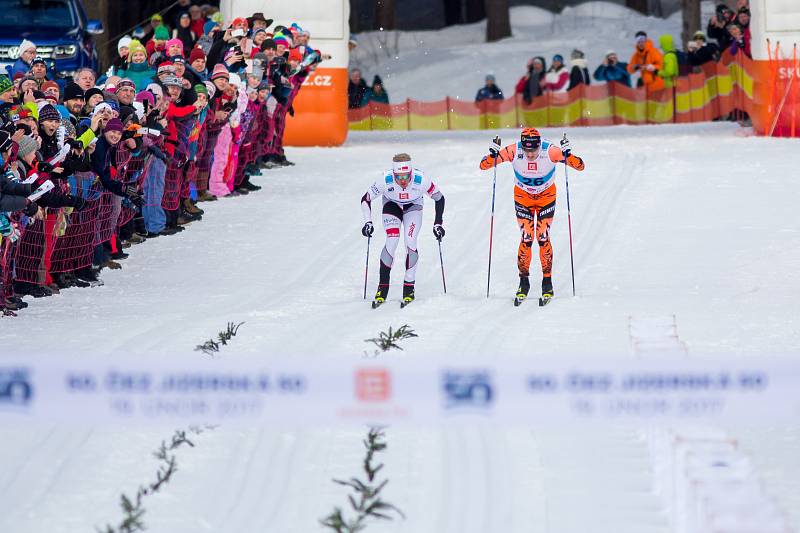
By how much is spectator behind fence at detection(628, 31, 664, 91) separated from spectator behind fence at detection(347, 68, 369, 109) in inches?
216

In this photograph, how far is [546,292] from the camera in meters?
15.1

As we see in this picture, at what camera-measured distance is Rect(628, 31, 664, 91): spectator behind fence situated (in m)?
30.8

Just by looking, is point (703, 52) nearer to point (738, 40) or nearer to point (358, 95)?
point (738, 40)

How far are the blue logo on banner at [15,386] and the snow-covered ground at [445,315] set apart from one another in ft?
3.53

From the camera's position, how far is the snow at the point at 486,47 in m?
40.4

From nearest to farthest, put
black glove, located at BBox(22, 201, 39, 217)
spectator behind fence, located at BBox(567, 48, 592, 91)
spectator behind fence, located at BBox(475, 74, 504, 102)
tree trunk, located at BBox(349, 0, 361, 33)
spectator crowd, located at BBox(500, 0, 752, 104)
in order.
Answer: black glove, located at BBox(22, 201, 39, 217) < spectator crowd, located at BBox(500, 0, 752, 104) < spectator behind fence, located at BBox(567, 48, 592, 91) < spectator behind fence, located at BBox(475, 74, 504, 102) < tree trunk, located at BBox(349, 0, 361, 33)

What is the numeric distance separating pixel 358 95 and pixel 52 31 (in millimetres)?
10573

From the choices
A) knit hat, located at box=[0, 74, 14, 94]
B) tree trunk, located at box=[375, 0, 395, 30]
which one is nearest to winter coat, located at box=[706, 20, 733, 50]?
tree trunk, located at box=[375, 0, 395, 30]

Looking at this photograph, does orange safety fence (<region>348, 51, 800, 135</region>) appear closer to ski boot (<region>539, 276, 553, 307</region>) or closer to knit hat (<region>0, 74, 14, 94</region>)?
ski boot (<region>539, 276, 553, 307</region>)

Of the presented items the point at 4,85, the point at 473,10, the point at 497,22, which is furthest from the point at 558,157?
the point at 473,10

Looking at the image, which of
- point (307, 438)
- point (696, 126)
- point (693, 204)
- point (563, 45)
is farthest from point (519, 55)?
point (307, 438)

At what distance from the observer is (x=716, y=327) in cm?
1353

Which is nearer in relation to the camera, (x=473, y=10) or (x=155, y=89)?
(x=155, y=89)

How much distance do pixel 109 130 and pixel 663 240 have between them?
664 centimetres
